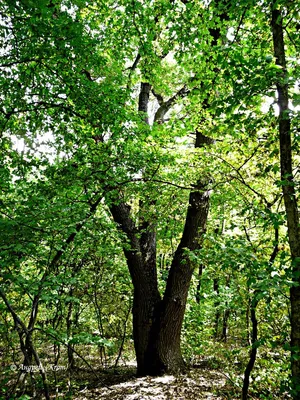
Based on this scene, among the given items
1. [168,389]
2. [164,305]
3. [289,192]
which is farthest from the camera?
[164,305]

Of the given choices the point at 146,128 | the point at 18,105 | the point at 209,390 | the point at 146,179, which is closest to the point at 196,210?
the point at 146,179

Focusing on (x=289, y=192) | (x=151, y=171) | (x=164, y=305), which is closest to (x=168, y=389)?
(x=164, y=305)

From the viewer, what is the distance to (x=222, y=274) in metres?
3.72

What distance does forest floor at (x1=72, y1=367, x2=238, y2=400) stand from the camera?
4273 mm

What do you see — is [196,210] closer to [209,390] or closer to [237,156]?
[237,156]

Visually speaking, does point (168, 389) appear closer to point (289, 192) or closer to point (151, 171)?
point (151, 171)

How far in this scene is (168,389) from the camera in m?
4.51

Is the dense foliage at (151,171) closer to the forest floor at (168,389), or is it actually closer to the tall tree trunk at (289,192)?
the tall tree trunk at (289,192)

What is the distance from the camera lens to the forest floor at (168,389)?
4.27m

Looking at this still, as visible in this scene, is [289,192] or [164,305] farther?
[164,305]

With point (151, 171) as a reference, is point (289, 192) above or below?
below

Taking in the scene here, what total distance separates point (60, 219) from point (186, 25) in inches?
140

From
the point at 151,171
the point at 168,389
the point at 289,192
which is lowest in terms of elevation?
the point at 168,389

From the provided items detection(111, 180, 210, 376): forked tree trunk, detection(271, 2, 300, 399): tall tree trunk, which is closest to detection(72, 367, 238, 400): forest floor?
detection(111, 180, 210, 376): forked tree trunk
